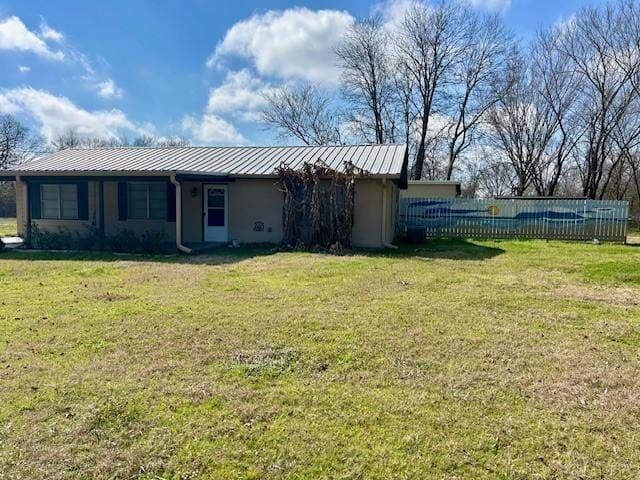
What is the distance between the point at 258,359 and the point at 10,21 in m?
16.5

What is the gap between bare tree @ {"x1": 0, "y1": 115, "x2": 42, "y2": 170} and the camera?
40.1 meters

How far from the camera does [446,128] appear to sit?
106 feet

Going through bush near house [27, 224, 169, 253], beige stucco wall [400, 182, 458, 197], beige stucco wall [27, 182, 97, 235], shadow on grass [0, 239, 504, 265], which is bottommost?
shadow on grass [0, 239, 504, 265]

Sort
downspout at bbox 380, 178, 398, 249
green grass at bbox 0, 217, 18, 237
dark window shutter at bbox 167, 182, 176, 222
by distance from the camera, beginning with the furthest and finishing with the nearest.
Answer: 1. green grass at bbox 0, 217, 18, 237
2. dark window shutter at bbox 167, 182, 176, 222
3. downspout at bbox 380, 178, 398, 249

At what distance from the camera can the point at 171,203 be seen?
1330 cm

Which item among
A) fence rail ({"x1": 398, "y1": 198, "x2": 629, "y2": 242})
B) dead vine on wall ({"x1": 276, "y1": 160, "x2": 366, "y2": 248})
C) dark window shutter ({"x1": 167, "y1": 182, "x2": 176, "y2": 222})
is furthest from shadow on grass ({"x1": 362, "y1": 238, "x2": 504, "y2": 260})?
dark window shutter ({"x1": 167, "y1": 182, "x2": 176, "y2": 222})

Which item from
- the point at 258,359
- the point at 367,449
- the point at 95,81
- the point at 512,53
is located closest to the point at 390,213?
the point at 258,359

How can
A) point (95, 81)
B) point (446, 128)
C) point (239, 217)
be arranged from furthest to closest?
point (446, 128) → point (95, 81) → point (239, 217)

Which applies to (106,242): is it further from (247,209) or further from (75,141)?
(75,141)

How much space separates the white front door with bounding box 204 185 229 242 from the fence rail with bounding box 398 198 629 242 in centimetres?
669

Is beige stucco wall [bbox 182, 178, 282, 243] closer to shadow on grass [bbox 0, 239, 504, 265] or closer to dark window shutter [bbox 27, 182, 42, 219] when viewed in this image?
shadow on grass [bbox 0, 239, 504, 265]

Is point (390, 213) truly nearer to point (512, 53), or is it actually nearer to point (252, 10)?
point (252, 10)

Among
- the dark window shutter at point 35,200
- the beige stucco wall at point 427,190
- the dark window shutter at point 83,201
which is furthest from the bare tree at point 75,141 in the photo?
the beige stucco wall at point 427,190

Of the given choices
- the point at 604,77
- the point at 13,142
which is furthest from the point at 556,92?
the point at 13,142
